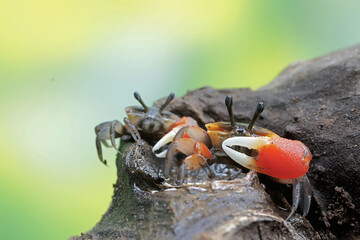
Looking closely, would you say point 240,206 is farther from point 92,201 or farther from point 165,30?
point 165,30

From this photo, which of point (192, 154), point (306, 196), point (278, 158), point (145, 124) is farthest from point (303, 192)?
point (145, 124)

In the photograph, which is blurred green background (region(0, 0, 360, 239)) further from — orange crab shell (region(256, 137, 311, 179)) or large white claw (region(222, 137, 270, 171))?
orange crab shell (region(256, 137, 311, 179))

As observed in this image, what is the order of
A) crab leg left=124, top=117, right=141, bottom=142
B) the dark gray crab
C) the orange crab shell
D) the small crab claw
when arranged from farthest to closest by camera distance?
the dark gray crab
crab leg left=124, top=117, right=141, bottom=142
the small crab claw
the orange crab shell

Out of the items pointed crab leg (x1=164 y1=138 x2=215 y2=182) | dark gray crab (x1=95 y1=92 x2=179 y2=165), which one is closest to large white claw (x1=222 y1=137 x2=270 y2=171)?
pointed crab leg (x1=164 y1=138 x2=215 y2=182)

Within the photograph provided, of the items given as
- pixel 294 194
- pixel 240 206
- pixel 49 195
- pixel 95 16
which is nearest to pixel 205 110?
pixel 294 194

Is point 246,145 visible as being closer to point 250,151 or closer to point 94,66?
point 250,151

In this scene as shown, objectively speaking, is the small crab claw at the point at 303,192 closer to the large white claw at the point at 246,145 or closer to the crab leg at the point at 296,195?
the crab leg at the point at 296,195
